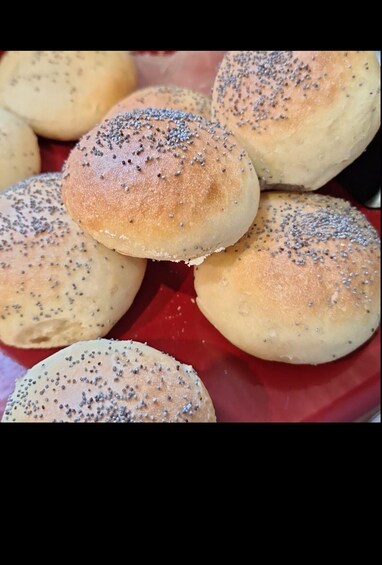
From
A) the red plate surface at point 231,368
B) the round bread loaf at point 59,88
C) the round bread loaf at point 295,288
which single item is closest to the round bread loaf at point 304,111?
the round bread loaf at point 295,288

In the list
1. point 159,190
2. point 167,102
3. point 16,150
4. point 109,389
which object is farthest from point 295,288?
point 16,150

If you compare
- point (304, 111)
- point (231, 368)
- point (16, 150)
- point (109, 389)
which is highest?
point (304, 111)

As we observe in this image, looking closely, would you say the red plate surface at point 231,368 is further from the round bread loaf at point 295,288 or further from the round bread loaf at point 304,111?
the round bread loaf at point 304,111

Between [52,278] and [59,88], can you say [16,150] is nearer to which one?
[59,88]

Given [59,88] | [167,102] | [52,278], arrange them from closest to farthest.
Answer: [52,278], [167,102], [59,88]

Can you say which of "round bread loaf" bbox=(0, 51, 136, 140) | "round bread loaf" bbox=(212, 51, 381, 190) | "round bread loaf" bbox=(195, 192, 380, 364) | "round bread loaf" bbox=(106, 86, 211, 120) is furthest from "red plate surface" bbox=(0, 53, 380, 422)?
"round bread loaf" bbox=(0, 51, 136, 140)

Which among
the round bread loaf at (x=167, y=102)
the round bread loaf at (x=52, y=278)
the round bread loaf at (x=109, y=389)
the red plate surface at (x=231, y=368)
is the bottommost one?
the red plate surface at (x=231, y=368)

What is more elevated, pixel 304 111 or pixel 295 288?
pixel 304 111

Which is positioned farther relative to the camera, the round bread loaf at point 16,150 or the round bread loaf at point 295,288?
the round bread loaf at point 16,150
